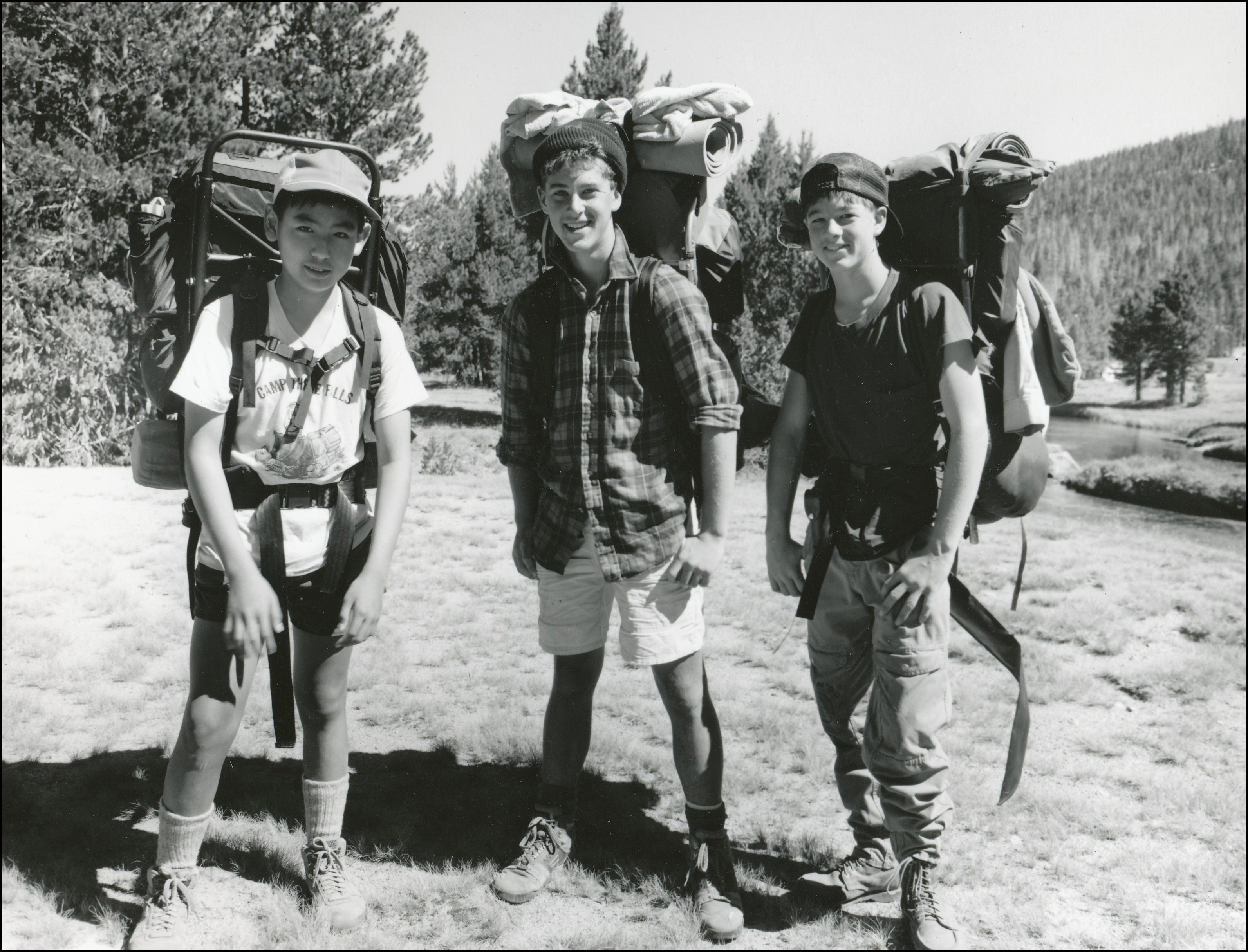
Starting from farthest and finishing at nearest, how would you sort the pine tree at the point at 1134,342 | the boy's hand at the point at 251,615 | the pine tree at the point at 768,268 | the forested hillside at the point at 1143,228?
the forested hillside at the point at 1143,228 < the pine tree at the point at 1134,342 < the pine tree at the point at 768,268 < the boy's hand at the point at 251,615

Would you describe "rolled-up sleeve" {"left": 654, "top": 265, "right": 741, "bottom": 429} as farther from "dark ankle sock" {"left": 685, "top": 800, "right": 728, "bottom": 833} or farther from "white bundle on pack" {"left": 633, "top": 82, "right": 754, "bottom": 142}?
"dark ankle sock" {"left": 685, "top": 800, "right": 728, "bottom": 833}

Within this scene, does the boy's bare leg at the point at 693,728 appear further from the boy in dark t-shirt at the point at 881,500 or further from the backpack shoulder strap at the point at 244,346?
the backpack shoulder strap at the point at 244,346

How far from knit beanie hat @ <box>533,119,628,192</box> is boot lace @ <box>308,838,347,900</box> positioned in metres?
2.10

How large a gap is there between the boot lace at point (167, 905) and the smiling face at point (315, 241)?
1658 millimetres

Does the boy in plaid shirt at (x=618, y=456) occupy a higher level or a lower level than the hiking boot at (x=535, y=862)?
higher

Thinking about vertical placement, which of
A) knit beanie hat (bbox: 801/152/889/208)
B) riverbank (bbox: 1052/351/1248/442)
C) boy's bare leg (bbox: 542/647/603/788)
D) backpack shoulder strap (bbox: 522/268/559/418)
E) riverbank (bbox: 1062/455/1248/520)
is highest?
riverbank (bbox: 1052/351/1248/442)

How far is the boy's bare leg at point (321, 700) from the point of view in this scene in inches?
101

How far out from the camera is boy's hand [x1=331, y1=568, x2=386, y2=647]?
2432 mm

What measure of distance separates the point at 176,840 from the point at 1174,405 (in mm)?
68934

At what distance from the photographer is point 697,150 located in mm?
2676

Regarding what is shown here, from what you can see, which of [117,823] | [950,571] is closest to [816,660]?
[950,571]

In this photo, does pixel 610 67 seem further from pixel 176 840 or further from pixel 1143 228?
pixel 1143 228

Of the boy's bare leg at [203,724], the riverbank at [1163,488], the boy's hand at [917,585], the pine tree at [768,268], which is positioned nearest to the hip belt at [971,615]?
the boy's hand at [917,585]

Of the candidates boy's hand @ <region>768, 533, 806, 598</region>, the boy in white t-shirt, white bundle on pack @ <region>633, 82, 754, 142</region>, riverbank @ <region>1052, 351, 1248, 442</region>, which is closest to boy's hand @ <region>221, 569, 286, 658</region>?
the boy in white t-shirt
